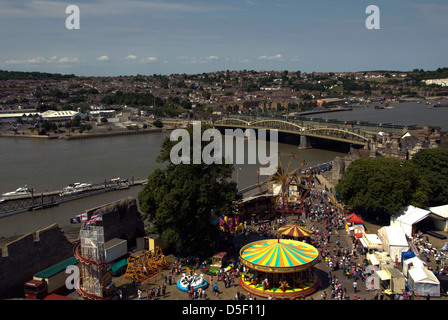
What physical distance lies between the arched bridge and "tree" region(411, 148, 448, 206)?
46.0 feet

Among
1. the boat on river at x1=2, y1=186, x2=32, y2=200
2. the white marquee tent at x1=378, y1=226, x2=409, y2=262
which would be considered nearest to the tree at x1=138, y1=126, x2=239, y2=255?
the white marquee tent at x1=378, y1=226, x2=409, y2=262

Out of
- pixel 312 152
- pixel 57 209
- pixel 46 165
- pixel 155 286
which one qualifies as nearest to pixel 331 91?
pixel 312 152

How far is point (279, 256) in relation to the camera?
36.6 feet

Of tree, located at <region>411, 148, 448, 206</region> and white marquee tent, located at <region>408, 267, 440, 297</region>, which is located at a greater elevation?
tree, located at <region>411, 148, 448, 206</region>

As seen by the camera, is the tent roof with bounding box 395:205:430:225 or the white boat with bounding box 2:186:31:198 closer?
the tent roof with bounding box 395:205:430:225

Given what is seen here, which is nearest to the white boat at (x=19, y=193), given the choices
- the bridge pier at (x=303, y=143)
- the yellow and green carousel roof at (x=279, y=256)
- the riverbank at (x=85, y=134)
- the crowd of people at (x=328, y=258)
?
the crowd of people at (x=328, y=258)

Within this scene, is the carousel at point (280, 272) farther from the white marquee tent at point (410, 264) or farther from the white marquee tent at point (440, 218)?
the white marquee tent at point (440, 218)

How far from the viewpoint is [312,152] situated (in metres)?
38.3

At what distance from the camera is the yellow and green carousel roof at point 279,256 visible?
35.0 ft

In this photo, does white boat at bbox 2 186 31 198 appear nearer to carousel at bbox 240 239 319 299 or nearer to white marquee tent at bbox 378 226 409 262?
carousel at bbox 240 239 319 299

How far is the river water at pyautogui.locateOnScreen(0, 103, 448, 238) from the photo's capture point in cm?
2091

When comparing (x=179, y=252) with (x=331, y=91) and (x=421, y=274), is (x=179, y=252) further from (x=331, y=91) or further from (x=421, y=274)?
(x=331, y=91)

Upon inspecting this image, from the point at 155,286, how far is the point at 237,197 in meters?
3.95

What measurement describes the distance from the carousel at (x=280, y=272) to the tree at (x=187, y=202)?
190 cm
